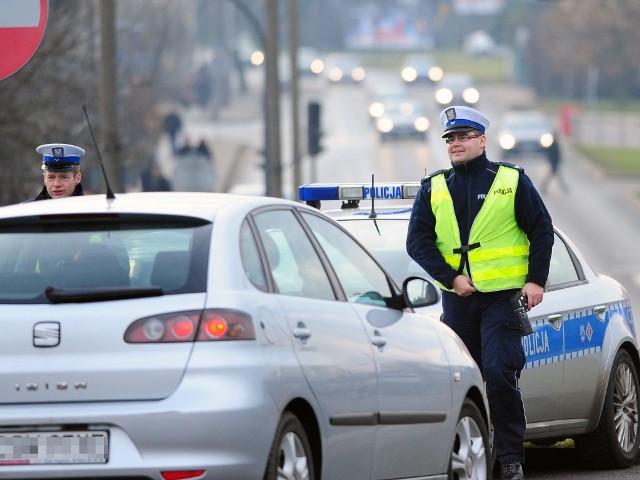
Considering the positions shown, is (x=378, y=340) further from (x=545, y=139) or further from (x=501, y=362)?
(x=545, y=139)

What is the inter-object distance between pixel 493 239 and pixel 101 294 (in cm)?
284

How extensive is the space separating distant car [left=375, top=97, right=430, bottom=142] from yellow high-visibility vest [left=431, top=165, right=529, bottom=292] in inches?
2411

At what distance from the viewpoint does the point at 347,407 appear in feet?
22.3

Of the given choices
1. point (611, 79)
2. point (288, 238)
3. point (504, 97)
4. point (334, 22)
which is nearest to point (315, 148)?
point (288, 238)

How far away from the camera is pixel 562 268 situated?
10242 millimetres

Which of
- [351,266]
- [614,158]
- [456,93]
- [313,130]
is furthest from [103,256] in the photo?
[456,93]

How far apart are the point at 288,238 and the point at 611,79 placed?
102m

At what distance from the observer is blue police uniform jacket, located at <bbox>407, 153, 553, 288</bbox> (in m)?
8.52

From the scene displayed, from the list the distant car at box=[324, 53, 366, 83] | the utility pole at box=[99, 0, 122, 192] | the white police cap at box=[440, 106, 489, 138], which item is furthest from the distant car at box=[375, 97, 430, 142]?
the white police cap at box=[440, 106, 489, 138]

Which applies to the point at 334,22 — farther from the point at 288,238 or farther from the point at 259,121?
the point at 288,238

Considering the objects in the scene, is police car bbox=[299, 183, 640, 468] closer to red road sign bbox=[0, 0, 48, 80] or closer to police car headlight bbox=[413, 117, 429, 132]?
red road sign bbox=[0, 0, 48, 80]

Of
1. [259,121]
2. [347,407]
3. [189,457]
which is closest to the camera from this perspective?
[189,457]

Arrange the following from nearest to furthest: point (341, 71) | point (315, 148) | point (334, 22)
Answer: point (315, 148), point (341, 71), point (334, 22)

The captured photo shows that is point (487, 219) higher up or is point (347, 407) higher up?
point (487, 219)
